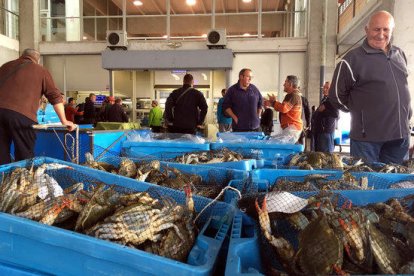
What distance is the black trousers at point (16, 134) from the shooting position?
3.62 metres

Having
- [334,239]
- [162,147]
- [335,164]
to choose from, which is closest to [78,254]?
[334,239]

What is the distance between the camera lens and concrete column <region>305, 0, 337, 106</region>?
442 inches

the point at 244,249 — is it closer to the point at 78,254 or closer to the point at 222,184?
the point at 78,254

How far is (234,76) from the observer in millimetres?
11938

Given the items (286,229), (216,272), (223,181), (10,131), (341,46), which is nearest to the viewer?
(216,272)

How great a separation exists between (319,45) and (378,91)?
28.9 ft

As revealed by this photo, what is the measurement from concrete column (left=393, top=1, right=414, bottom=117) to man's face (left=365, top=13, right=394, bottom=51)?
3236mm

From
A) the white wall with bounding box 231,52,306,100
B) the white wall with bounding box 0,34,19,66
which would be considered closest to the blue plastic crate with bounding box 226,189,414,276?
the white wall with bounding box 231,52,306,100

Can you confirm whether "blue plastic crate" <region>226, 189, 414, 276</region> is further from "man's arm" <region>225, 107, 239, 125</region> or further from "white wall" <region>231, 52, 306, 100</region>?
"white wall" <region>231, 52, 306, 100</region>

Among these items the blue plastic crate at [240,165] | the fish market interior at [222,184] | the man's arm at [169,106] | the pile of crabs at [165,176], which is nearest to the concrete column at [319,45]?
the fish market interior at [222,184]

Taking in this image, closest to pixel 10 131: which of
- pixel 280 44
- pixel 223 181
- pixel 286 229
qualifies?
pixel 223 181

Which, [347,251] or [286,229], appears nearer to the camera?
[347,251]

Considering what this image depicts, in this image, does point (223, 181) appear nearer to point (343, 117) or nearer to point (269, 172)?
point (269, 172)

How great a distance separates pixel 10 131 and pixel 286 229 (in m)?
3.07
